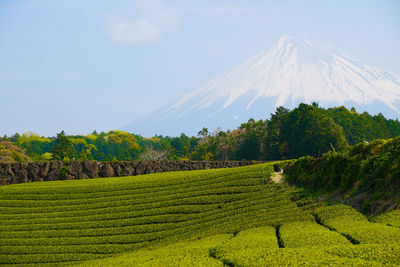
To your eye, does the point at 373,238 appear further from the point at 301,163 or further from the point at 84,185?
the point at 84,185

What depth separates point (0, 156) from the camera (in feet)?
147

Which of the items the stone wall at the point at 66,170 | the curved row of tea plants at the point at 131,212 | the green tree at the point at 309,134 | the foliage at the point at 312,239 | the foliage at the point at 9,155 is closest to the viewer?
the foliage at the point at 312,239

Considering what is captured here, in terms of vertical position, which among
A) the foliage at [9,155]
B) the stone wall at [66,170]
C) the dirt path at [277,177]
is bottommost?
the dirt path at [277,177]

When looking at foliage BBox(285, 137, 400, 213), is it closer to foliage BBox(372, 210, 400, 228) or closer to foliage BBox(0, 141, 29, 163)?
foliage BBox(372, 210, 400, 228)

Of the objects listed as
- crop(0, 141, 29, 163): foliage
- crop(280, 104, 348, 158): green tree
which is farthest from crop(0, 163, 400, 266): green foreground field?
crop(0, 141, 29, 163): foliage

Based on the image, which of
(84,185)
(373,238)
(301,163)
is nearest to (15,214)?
(84,185)

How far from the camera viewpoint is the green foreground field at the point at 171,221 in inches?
374

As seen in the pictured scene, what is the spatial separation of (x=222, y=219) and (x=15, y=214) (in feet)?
32.5

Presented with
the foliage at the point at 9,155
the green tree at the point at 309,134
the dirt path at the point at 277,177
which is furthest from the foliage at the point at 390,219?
the foliage at the point at 9,155

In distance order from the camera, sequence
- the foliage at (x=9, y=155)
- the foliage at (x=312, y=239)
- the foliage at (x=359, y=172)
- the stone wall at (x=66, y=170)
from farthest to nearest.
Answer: the foliage at (x=9, y=155)
the stone wall at (x=66, y=170)
the foliage at (x=359, y=172)
the foliage at (x=312, y=239)

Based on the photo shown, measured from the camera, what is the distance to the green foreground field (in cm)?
949

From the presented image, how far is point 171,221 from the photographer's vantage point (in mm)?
15633

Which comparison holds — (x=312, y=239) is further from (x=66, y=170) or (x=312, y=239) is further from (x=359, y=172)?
(x=66, y=170)

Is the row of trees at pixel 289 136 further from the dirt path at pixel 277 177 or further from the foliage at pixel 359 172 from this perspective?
the foliage at pixel 359 172
